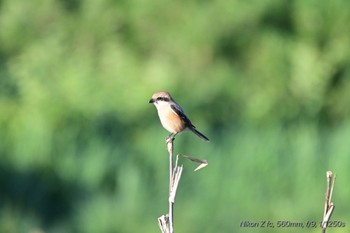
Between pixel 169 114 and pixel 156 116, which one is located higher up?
pixel 156 116

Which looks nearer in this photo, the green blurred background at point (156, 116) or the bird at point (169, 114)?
the bird at point (169, 114)

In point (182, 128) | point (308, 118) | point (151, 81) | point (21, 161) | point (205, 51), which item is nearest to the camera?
point (182, 128)

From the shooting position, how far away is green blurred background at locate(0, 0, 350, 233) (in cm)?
957

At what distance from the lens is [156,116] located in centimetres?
1229

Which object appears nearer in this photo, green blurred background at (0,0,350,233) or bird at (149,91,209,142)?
bird at (149,91,209,142)

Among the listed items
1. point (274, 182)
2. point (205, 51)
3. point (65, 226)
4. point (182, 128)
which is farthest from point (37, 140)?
point (182, 128)

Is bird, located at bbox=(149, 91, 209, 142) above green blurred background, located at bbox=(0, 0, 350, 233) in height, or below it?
below

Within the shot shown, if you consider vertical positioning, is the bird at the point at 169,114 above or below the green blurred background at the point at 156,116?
below

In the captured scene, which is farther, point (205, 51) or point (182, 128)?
point (205, 51)

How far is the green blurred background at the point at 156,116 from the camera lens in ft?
31.4

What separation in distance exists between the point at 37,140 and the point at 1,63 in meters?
3.45

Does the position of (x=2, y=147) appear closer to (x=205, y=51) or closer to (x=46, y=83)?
(x=46, y=83)

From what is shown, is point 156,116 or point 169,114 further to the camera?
point 156,116

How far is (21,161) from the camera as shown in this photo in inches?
402
